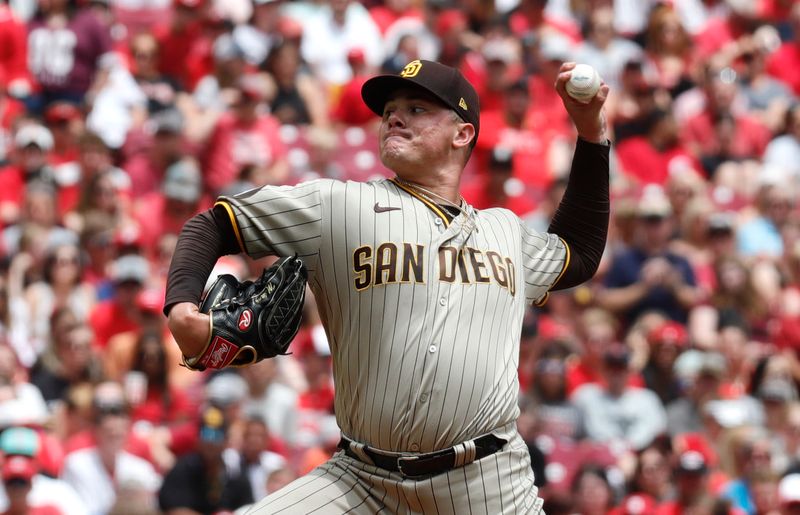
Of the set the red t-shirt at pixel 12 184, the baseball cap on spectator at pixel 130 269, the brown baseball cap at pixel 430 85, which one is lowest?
the baseball cap on spectator at pixel 130 269

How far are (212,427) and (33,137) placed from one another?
10.6 ft

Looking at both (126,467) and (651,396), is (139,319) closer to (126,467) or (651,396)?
(126,467)

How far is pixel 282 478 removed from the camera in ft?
23.7

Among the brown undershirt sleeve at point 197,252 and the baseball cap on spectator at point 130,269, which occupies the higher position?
the brown undershirt sleeve at point 197,252

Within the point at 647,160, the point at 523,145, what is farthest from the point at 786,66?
the point at 523,145

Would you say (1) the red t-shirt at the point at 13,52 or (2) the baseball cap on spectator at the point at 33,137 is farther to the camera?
(1) the red t-shirt at the point at 13,52

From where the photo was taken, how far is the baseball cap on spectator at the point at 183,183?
9.20 metres

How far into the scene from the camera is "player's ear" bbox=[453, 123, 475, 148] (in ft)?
A: 14.6

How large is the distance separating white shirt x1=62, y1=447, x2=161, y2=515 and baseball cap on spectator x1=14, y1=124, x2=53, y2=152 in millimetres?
2974

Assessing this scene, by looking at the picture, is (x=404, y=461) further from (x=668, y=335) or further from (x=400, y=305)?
(x=668, y=335)

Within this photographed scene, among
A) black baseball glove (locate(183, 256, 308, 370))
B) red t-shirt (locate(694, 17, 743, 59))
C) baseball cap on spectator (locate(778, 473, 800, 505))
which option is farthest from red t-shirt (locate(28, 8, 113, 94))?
black baseball glove (locate(183, 256, 308, 370))

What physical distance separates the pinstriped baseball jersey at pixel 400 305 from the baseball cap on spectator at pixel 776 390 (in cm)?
477

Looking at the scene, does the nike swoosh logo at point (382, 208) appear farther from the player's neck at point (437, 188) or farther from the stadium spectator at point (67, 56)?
the stadium spectator at point (67, 56)

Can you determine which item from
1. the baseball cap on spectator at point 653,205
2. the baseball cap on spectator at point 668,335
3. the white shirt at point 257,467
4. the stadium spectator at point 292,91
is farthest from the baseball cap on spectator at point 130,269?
the baseball cap on spectator at point 653,205
